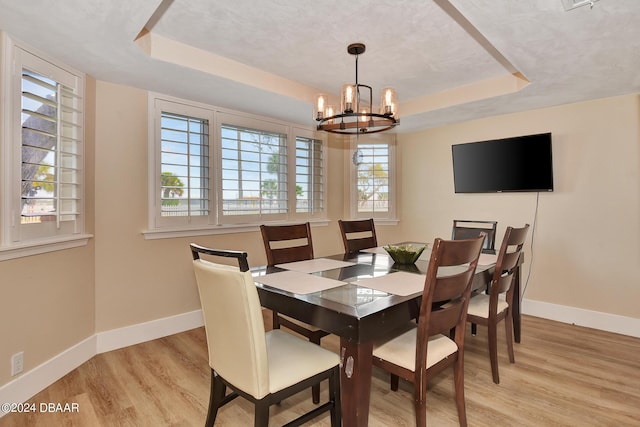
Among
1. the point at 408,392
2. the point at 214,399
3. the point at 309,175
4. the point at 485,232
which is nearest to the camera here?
the point at 214,399

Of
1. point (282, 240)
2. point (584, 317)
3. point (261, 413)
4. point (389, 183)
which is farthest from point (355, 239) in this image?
point (584, 317)

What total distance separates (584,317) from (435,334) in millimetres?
2785

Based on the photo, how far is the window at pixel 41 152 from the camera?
203 centimetres

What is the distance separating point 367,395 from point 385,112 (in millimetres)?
1743

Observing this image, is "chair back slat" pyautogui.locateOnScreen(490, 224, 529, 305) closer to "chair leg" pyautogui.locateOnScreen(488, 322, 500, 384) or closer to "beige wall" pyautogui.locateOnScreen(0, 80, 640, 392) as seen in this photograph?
"chair leg" pyautogui.locateOnScreen(488, 322, 500, 384)

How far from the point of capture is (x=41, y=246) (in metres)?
2.22

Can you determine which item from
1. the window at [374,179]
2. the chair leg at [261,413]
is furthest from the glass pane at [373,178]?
the chair leg at [261,413]

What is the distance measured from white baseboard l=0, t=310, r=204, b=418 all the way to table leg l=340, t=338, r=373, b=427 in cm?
202

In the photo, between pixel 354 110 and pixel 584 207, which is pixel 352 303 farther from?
pixel 584 207

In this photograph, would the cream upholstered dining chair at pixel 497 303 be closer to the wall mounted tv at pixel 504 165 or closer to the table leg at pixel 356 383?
the table leg at pixel 356 383

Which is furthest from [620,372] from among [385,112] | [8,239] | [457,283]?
[8,239]

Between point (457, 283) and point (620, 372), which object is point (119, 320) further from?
point (620, 372)

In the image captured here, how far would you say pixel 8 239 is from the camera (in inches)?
79.0

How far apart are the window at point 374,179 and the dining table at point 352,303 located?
97.7 inches
